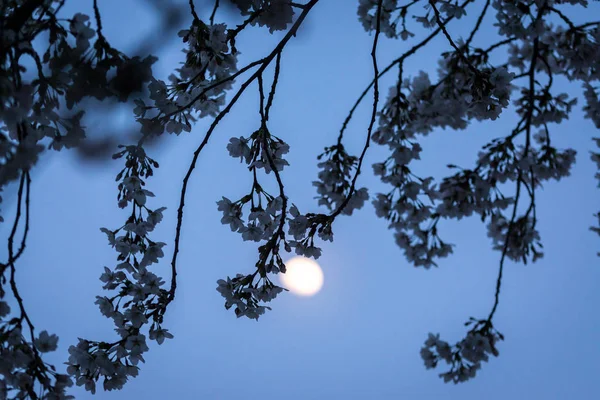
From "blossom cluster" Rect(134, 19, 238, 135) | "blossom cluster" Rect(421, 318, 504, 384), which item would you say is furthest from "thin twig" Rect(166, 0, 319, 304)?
"blossom cluster" Rect(421, 318, 504, 384)

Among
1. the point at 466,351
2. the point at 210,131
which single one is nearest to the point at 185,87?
the point at 210,131

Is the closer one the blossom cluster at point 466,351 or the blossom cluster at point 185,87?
the blossom cluster at point 185,87

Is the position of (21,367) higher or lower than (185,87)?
lower

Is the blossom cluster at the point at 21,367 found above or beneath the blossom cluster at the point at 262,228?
beneath

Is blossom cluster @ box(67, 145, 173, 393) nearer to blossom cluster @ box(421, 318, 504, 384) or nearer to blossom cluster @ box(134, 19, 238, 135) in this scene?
blossom cluster @ box(134, 19, 238, 135)

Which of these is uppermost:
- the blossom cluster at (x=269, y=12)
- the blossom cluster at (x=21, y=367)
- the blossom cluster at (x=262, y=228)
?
the blossom cluster at (x=269, y=12)

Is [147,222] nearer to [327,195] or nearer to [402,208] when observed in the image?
[327,195]

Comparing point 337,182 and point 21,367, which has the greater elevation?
point 337,182

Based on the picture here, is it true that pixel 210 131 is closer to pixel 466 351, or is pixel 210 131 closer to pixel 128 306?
pixel 128 306

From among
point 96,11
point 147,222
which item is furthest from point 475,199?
point 96,11

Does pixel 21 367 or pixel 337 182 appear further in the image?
pixel 337 182

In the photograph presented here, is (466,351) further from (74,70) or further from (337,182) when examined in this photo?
(74,70)

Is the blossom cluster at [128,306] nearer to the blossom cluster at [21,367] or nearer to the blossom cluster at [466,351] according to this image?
the blossom cluster at [21,367]

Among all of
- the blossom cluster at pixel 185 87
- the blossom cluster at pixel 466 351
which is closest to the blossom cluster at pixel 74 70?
the blossom cluster at pixel 185 87
